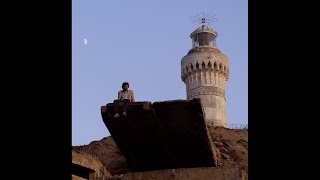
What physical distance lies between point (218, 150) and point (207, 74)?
21.3 metres

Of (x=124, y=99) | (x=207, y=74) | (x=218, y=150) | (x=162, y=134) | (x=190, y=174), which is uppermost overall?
(x=207, y=74)

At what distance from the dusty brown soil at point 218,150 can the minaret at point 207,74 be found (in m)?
13.4

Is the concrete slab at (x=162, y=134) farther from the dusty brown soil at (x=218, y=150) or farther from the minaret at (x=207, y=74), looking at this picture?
the minaret at (x=207, y=74)

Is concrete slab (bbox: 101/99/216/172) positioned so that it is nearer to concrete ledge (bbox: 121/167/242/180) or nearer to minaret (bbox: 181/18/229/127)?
concrete ledge (bbox: 121/167/242/180)

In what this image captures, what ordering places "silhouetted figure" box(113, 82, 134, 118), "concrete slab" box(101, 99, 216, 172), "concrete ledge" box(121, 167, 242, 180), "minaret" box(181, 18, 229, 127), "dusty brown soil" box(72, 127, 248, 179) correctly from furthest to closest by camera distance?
"minaret" box(181, 18, 229, 127) → "dusty brown soil" box(72, 127, 248, 179) → "concrete slab" box(101, 99, 216, 172) → "silhouetted figure" box(113, 82, 134, 118) → "concrete ledge" box(121, 167, 242, 180)

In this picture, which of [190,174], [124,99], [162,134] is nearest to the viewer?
[190,174]

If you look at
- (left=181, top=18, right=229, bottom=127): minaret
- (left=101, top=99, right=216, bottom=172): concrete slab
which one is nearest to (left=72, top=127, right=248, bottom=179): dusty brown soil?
(left=101, top=99, right=216, bottom=172): concrete slab

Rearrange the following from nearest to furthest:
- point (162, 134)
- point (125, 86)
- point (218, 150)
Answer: point (125, 86), point (162, 134), point (218, 150)

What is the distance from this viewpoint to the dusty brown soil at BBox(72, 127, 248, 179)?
A: 62.1ft

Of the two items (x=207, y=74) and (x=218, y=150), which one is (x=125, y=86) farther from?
(x=207, y=74)

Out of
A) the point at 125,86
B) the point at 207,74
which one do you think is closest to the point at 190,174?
the point at 125,86

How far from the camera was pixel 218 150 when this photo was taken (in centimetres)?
2036

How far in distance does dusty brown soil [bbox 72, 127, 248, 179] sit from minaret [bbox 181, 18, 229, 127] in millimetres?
13354
